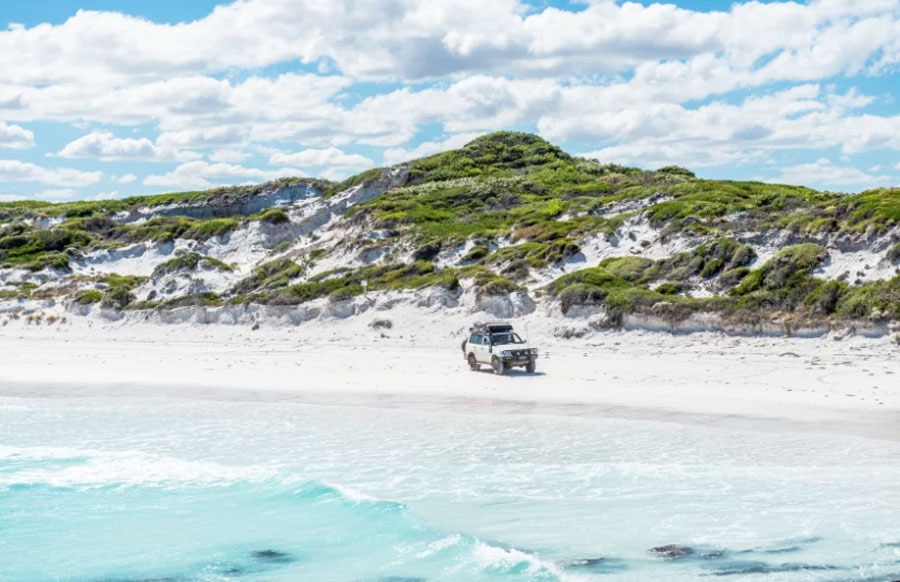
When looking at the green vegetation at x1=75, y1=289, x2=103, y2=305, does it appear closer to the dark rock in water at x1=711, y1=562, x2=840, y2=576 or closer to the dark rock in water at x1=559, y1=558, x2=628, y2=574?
the dark rock in water at x1=559, y1=558, x2=628, y2=574

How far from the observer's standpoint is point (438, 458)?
1745 centimetres

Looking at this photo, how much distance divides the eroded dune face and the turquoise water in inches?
584

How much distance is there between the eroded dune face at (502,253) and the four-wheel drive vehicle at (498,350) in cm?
707

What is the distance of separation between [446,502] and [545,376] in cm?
1283

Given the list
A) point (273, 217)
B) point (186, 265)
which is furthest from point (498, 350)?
point (273, 217)

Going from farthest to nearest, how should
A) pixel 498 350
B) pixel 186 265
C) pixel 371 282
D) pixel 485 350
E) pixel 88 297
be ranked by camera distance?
pixel 186 265
pixel 88 297
pixel 371 282
pixel 485 350
pixel 498 350

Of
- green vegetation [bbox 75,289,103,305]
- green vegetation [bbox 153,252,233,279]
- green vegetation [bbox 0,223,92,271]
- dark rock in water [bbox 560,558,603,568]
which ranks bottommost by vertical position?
dark rock in water [bbox 560,558,603,568]

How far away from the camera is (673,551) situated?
11.6 metres

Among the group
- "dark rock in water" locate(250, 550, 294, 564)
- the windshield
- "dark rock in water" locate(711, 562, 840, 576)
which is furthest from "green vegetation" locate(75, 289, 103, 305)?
"dark rock in water" locate(711, 562, 840, 576)

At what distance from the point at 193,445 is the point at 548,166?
67.4 meters

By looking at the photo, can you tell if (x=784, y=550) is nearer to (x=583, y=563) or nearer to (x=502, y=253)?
(x=583, y=563)

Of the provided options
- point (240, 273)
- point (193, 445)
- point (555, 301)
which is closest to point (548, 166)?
point (240, 273)

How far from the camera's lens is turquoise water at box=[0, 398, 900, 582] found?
1168cm

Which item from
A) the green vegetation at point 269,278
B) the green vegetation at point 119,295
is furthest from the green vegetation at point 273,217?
the green vegetation at point 269,278
